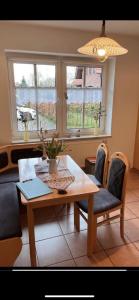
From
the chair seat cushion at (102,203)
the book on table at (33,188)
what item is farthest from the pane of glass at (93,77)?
the book on table at (33,188)

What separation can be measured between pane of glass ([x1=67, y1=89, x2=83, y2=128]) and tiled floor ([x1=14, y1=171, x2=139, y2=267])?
5.32 feet

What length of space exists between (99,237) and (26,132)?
1889mm

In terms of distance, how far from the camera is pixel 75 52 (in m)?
3.04

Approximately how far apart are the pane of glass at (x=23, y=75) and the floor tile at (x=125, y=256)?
257 centimetres

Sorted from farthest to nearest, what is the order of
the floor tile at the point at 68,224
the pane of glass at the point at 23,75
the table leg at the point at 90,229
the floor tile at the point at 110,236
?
the pane of glass at the point at 23,75 → the floor tile at the point at 68,224 → the floor tile at the point at 110,236 → the table leg at the point at 90,229

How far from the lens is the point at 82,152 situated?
351cm

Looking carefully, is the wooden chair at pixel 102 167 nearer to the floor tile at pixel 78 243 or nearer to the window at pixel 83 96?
the floor tile at pixel 78 243

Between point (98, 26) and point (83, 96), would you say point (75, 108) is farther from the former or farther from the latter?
point (98, 26)

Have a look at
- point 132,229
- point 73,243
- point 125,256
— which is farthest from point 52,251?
point 132,229

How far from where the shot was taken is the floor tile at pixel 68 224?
216cm

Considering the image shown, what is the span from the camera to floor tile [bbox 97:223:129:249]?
196 centimetres

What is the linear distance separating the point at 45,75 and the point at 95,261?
8.80 ft

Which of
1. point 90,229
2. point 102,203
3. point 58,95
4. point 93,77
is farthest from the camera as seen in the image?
point 93,77

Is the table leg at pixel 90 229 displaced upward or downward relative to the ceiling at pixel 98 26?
downward
